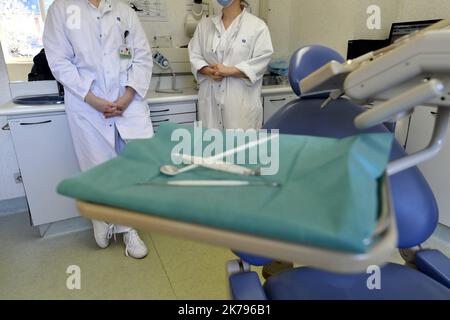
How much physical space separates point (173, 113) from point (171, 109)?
0.03m

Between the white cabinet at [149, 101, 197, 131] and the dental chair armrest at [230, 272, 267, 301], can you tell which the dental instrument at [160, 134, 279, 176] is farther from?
the white cabinet at [149, 101, 197, 131]

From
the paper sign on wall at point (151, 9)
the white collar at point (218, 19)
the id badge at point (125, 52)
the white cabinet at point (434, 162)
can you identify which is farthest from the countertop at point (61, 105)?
the white cabinet at point (434, 162)

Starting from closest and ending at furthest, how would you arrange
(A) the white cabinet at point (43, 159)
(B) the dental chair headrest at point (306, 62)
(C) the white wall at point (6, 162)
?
1. (B) the dental chair headrest at point (306, 62)
2. (A) the white cabinet at point (43, 159)
3. (C) the white wall at point (6, 162)

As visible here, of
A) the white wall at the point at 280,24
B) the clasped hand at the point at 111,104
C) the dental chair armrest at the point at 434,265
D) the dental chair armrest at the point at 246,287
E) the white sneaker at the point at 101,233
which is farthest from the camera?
the white wall at the point at 280,24

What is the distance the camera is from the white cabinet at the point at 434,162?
1884mm

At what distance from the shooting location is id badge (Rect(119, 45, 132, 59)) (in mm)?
1747

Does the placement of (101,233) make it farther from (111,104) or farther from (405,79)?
(405,79)

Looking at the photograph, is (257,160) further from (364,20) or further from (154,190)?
(364,20)

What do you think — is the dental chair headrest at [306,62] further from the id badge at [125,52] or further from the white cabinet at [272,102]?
the white cabinet at [272,102]

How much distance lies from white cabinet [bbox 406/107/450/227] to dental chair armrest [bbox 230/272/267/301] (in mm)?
1612

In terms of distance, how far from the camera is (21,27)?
2.11 meters

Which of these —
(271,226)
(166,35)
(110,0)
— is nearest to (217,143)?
(271,226)

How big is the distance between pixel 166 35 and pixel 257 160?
2.28 meters

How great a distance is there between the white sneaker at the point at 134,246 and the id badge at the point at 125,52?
1073 mm
